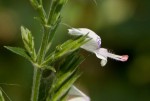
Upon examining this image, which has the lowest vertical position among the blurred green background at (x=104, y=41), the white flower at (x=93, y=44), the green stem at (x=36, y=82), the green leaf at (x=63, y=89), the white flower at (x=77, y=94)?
the blurred green background at (x=104, y=41)

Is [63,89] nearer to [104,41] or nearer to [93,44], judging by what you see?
[93,44]

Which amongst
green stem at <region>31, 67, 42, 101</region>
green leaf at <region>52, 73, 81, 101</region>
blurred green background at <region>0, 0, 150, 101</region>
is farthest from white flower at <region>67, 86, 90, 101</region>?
blurred green background at <region>0, 0, 150, 101</region>

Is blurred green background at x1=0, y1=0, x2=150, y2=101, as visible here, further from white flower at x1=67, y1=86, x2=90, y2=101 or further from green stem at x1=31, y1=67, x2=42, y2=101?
green stem at x1=31, y1=67, x2=42, y2=101

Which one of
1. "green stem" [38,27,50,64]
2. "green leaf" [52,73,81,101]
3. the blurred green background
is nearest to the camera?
"green stem" [38,27,50,64]

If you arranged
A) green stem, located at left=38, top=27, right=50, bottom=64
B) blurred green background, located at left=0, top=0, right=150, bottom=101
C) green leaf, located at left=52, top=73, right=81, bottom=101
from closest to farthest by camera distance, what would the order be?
green stem, located at left=38, top=27, right=50, bottom=64 → green leaf, located at left=52, top=73, right=81, bottom=101 → blurred green background, located at left=0, top=0, right=150, bottom=101

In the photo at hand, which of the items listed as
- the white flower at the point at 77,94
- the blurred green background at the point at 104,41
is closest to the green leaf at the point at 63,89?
the white flower at the point at 77,94

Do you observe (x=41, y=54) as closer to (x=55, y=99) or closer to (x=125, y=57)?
(x=55, y=99)

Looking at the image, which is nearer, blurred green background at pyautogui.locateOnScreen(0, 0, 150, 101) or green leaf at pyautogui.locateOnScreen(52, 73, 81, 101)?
green leaf at pyautogui.locateOnScreen(52, 73, 81, 101)

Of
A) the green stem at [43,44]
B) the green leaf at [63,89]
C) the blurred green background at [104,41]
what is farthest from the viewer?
the blurred green background at [104,41]

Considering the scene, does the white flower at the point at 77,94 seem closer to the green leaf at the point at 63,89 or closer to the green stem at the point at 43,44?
the green leaf at the point at 63,89
